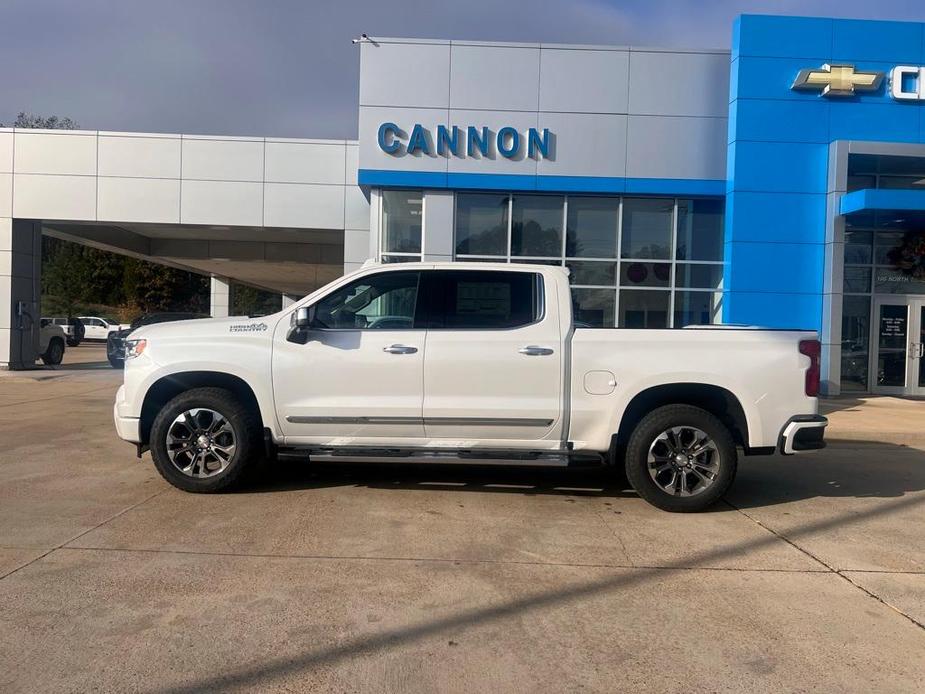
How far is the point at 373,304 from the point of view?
6363mm

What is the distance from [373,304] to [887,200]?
11.4 meters

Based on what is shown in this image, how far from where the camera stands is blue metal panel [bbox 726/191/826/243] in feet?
47.4

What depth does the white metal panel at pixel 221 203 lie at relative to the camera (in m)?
17.3

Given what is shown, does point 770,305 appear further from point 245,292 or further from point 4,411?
point 245,292

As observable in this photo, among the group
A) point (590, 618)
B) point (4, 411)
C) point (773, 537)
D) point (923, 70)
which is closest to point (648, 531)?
point (773, 537)

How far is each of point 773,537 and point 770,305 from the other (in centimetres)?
1006

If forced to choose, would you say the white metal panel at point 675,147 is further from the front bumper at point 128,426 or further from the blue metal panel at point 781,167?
the front bumper at point 128,426

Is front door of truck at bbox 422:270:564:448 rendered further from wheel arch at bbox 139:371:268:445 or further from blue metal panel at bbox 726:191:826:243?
blue metal panel at bbox 726:191:826:243

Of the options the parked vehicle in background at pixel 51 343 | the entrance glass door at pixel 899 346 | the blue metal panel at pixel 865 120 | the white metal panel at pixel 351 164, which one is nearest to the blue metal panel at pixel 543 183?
the blue metal panel at pixel 865 120

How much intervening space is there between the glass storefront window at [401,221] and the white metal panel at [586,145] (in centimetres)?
257


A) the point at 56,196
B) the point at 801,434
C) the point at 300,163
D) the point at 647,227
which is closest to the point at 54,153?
the point at 56,196

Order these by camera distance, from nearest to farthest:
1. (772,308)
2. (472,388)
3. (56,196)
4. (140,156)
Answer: (472,388)
(772,308)
(140,156)
(56,196)

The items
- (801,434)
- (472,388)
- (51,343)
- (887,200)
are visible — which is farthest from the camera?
(51,343)

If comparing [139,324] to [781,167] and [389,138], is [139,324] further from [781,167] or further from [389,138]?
[781,167]
